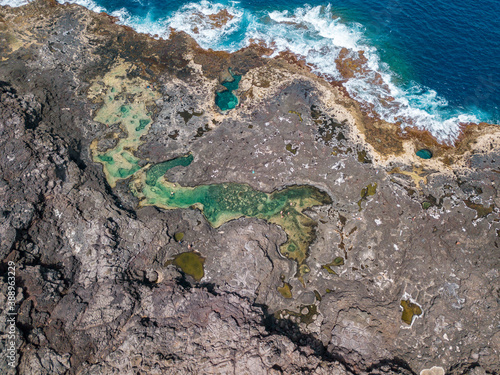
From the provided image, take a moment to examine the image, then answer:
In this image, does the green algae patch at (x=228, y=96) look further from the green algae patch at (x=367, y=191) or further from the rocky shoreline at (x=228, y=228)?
the green algae patch at (x=367, y=191)

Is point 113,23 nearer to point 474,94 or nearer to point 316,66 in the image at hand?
point 316,66

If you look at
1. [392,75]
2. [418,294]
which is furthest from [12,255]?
[392,75]

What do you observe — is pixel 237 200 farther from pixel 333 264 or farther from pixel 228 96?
pixel 228 96

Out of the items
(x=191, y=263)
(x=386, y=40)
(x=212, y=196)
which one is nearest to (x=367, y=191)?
(x=212, y=196)

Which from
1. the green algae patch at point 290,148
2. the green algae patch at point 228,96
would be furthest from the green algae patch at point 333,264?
the green algae patch at point 228,96

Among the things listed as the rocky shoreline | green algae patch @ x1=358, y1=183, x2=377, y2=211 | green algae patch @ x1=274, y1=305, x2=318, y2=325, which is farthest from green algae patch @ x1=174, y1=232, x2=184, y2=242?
green algae patch @ x1=358, y1=183, x2=377, y2=211
